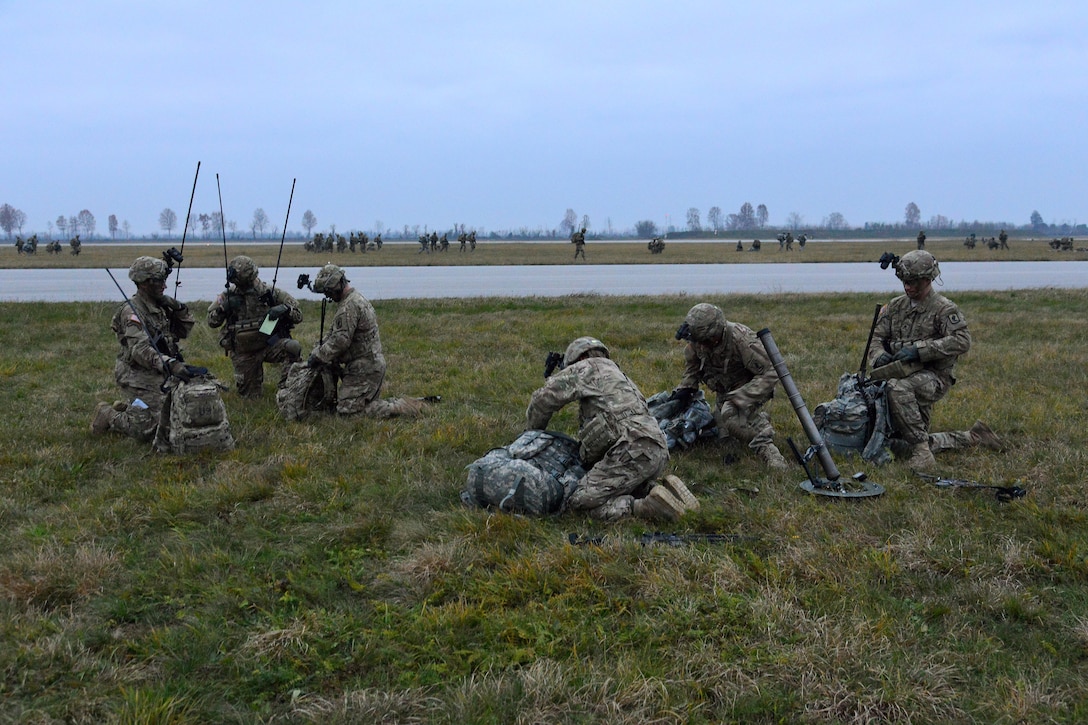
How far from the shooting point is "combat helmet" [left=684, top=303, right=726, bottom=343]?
7410mm

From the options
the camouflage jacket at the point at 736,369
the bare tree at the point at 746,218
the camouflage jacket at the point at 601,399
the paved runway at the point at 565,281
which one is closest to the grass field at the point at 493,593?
the camouflage jacket at the point at 736,369

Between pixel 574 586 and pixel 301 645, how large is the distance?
151 cm

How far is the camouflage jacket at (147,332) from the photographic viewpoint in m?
8.25

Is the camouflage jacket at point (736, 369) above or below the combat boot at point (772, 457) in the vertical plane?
above

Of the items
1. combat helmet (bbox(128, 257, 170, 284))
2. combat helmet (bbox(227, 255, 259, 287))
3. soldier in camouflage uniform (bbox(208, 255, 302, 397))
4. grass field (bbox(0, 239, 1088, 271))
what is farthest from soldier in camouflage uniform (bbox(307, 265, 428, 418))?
grass field (bbox(0, 239, 1088, 271))

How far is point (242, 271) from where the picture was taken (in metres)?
9.97

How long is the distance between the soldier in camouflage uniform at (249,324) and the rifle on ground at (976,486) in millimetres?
6887

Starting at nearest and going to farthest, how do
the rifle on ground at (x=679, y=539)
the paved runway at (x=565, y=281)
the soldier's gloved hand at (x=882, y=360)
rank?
the rifle on ground at (x=679, y=539), the soldier's gloved hand at (x=882, y=360), the paved runway at (x=565, y=281)

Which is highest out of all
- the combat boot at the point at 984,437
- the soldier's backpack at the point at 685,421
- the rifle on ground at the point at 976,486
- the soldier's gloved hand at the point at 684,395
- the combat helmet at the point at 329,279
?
the combat helmet at the point at 329,279

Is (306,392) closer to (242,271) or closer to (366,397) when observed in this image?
(366,397)

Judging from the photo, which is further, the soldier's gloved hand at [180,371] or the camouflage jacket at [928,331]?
the soldier's gloved hand at [180,371]

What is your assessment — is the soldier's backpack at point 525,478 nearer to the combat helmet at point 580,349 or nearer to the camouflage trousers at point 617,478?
the camouflage trousers at point 617,478

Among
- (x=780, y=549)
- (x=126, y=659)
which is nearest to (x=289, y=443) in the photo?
(x=126, y=659)

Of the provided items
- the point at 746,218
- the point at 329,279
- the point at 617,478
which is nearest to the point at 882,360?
the point at 617,478
